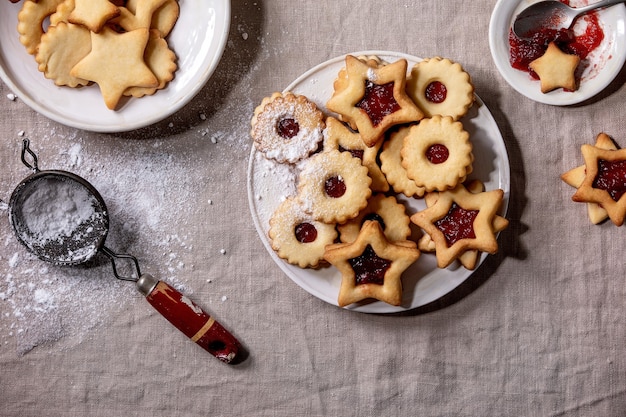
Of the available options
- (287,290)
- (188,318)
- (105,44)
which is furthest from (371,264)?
(105,44)

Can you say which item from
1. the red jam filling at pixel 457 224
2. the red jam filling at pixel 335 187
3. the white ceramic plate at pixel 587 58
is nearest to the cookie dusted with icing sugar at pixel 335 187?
the red jam filling at pixel 335 187


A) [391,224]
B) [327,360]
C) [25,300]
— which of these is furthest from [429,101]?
[25,300]

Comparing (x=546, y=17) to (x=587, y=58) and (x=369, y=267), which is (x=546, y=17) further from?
(x=369, y=267)

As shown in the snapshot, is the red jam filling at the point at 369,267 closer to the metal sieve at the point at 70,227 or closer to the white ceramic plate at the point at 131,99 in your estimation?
the metal sieve at the point at 70,227

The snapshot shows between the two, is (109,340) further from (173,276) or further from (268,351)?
(268,351)

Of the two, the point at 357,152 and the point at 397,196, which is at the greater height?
the point at 357,152
